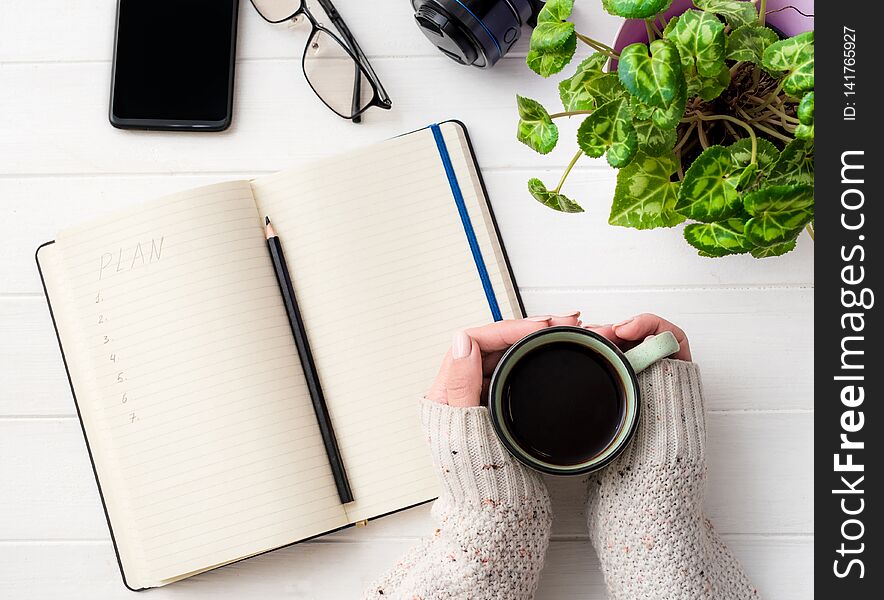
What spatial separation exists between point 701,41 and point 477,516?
408 mm

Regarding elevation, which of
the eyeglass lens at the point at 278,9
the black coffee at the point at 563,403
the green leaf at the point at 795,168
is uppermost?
the eyeglass lens at the point at 278,9

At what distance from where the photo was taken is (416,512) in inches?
27.7

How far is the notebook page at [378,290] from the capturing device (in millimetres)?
694

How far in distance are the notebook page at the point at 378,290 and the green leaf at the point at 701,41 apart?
293 mm

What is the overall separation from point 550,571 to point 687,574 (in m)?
0.14

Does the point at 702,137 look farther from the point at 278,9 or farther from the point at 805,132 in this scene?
the point at 278,9

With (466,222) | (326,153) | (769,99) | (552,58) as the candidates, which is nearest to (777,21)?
(769,99)

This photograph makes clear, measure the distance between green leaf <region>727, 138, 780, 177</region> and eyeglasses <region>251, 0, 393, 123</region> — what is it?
36 centimetres

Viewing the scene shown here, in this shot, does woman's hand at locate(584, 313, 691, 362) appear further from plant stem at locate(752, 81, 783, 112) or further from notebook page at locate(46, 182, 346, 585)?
notebook page at locate(46, 182, 346, 585)

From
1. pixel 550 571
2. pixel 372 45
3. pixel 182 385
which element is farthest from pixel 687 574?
pixel 372 45

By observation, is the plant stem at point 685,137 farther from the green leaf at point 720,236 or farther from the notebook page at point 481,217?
the notebook page at point 481,217

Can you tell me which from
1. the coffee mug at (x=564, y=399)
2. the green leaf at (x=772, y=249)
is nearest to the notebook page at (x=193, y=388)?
the coffee mug at (x=564, y=399)
